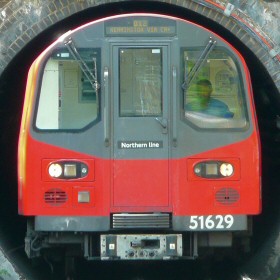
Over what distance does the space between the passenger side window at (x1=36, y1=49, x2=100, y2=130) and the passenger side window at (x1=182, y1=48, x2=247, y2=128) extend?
95 centimetres

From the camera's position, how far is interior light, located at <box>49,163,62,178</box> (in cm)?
1396

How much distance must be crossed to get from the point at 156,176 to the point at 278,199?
313 centimetres

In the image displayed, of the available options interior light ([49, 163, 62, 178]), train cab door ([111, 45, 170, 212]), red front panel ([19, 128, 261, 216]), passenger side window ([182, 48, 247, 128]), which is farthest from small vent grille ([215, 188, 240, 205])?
interior light ([49, 163, 62, 178])

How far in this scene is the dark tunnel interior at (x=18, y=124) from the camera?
16.3 meters

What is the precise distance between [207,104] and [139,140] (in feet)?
2.72

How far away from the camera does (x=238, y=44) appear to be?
53.8 ft

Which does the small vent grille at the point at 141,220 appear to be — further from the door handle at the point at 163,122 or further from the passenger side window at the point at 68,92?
the passenger side window at the point at 68,92

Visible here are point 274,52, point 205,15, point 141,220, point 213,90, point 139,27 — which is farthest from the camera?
point 205,15

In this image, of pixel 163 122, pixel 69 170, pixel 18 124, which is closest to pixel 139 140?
pixel 163 122

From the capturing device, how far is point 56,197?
550 inches

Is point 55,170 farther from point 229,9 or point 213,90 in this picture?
point 229,9

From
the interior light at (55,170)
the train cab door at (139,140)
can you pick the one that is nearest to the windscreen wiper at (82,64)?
the train cab door at (139,140)

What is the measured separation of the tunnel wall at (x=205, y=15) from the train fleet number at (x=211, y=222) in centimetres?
183

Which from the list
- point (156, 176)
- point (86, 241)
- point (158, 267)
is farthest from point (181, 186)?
point (158, 267)
